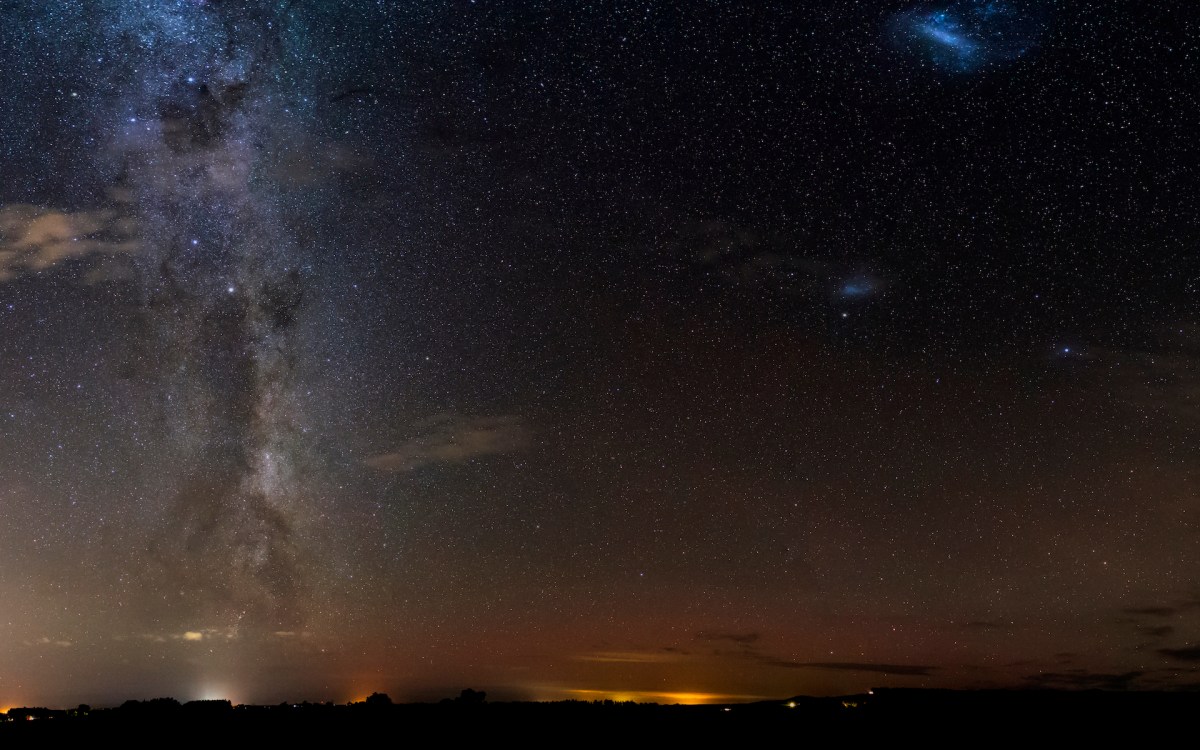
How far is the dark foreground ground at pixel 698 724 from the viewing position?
19.5 m

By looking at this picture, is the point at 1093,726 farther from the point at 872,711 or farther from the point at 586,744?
the point at 586,744

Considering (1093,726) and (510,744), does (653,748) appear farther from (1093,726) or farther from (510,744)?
(1093,726)

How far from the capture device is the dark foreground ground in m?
19.5

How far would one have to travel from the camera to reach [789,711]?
24.5m

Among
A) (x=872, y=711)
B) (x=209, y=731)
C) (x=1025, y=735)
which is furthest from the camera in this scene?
(x=872, y=711)

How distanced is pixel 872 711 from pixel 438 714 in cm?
1088

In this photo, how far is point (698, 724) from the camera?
22.8 meters

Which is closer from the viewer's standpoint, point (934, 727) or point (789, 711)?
point (934, 727)

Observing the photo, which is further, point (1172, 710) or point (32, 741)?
point (1172, 710)

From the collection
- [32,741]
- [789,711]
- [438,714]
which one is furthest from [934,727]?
[32,741]

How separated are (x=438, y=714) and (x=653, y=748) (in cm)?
661

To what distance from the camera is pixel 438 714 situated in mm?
23672

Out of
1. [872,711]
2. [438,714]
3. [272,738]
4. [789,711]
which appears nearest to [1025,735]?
[872,711]

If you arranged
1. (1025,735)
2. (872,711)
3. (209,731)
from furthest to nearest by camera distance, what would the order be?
(872,711) → (209,731) → (1025,735)
